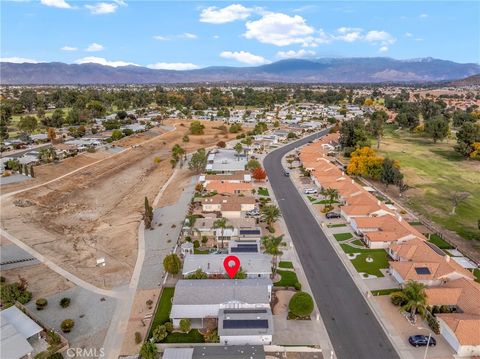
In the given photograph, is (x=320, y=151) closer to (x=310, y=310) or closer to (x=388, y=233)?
(x=388, y=233)

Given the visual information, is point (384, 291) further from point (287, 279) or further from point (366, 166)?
point (366, 166)

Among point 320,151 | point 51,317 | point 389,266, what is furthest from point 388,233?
point 320,151

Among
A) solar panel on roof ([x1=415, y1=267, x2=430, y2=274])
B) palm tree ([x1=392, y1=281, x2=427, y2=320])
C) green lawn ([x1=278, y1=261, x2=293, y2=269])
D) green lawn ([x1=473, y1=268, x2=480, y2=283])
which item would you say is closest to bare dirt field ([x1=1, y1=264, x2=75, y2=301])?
green lawn ([x1=278, y1=261, x2=293, y2=269])

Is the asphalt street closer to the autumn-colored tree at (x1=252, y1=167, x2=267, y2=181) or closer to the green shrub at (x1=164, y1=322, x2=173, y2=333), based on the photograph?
the autumn-colored tree at (x1=252, y1=167, x2=267, y2=181)

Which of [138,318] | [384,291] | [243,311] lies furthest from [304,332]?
[138,318]

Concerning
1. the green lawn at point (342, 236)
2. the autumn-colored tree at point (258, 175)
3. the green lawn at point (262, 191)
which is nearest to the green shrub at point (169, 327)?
the green lawn at point (342, 236)

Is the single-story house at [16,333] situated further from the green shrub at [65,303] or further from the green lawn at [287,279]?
the green lawn at [287,279]
